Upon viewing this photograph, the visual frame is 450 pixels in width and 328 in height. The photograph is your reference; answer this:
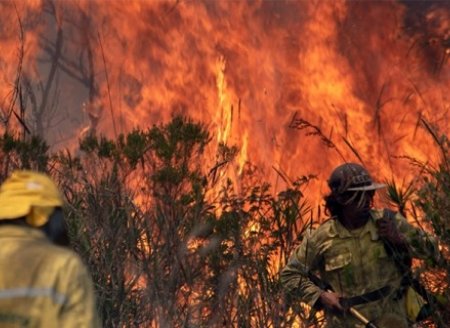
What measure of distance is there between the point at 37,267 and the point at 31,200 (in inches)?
8.3

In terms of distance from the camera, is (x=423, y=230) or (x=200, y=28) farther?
(x=200, y=28)

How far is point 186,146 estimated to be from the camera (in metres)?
7.18

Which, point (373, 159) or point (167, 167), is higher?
point (373, 159)

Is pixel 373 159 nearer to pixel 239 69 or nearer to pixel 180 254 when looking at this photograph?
pixel 239 69

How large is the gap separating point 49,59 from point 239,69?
159 inches

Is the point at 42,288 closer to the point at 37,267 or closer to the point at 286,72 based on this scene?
the point at 37,267

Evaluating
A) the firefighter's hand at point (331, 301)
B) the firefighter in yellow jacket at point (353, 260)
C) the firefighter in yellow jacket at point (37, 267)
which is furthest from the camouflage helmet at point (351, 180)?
the firefighter in yellow jacket at point (37, 267)

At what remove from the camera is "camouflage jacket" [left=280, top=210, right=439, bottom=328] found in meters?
5.41

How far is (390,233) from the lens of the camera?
533cm

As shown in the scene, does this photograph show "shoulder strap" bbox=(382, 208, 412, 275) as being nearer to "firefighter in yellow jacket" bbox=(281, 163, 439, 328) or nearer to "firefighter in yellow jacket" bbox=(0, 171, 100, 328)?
"firefighter in yellow jacket" bbox=(281, 163, 439, 328)

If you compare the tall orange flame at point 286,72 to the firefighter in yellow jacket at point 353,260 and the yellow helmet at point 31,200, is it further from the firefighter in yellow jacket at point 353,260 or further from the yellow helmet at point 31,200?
the yellow helmet at point 31,200

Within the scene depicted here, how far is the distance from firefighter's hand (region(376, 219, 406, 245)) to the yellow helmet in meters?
2.49

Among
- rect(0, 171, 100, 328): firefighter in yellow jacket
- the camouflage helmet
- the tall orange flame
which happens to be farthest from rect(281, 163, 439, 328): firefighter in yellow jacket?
the tall orange flame

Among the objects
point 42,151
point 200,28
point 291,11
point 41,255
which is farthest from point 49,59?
point 41,255
